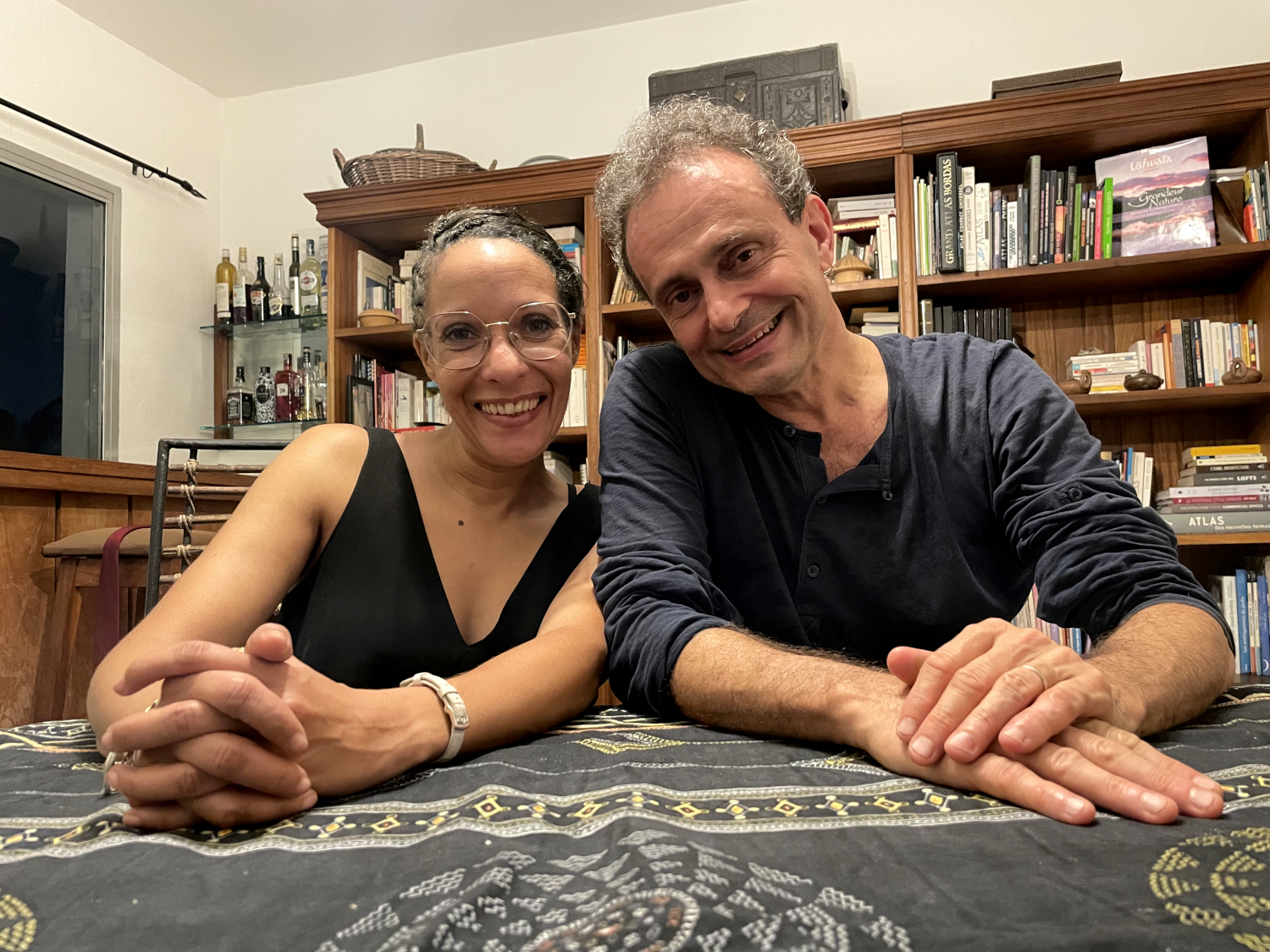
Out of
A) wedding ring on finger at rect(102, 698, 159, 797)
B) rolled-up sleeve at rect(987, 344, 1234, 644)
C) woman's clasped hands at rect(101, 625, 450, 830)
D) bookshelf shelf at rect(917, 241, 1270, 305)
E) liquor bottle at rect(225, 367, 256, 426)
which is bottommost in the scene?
wedding ring on finger at rect(102, 698, 159, 797)

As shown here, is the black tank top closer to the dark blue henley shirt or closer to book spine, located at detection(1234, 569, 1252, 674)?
the dark blue henley shirt

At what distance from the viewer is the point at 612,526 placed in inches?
48.8

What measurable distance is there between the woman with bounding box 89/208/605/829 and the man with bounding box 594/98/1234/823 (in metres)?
0.14

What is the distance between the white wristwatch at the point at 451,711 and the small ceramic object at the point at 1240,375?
2.89 metres

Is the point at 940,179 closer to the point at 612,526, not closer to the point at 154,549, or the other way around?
the point at 612,526

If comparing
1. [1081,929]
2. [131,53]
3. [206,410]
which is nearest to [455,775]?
[1081,929]

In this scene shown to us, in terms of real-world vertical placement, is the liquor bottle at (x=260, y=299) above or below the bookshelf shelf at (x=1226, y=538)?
above

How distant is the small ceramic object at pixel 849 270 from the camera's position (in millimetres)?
3035

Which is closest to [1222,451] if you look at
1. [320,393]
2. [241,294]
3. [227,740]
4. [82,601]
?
[227,740]

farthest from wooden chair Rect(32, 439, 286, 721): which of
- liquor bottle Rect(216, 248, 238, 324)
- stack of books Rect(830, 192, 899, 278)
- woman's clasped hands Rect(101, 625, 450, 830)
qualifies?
stack of books Rect(830, 192, 899, 278)

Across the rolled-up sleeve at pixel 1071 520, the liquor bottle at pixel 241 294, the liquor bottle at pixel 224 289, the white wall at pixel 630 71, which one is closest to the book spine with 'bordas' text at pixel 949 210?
the white wall at pixel 630 71

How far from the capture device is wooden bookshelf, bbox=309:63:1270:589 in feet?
9.02

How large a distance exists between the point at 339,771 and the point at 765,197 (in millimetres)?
1065

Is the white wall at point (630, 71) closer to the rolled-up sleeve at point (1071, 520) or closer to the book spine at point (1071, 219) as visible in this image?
the book spine at point (1071, 219)
